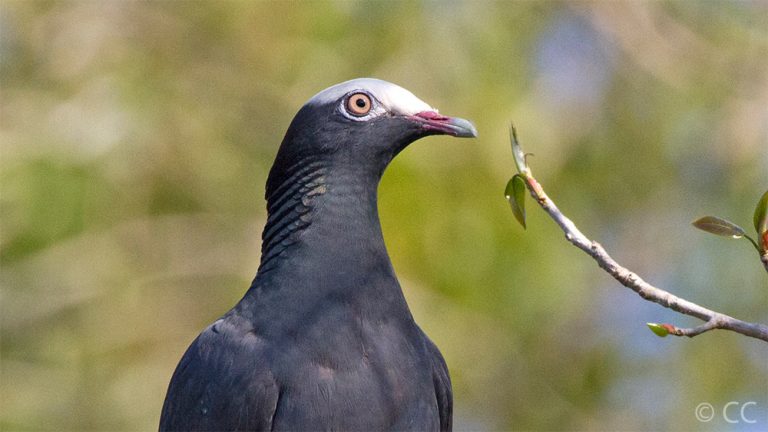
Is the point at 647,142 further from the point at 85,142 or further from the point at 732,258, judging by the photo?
the point at 85,142

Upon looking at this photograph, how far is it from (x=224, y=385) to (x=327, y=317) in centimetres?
45

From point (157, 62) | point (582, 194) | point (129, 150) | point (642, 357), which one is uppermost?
point (157, 62)

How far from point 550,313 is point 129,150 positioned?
4137 mm

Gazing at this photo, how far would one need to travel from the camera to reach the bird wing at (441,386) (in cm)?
500

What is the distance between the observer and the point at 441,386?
16.5 ft

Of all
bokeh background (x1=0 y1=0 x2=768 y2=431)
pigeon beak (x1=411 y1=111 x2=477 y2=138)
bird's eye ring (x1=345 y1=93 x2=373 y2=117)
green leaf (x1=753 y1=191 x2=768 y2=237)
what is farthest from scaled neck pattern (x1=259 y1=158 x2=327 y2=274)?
bokeh background (x1=0 y1=0 x2=768 y2=431)

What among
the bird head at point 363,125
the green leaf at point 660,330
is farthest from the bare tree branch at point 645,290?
the bird head at point 363,125

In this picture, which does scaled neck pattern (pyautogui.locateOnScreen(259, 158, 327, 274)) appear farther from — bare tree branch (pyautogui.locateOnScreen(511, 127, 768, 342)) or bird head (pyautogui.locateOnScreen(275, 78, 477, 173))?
bare tree branch (pyautogui.locateOnScreen(511, 127, 768, 342))

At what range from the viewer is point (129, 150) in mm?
11859

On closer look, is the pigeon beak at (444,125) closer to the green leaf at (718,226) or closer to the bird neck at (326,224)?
the bird neck at (326,224)

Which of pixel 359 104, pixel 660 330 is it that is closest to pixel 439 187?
pixel 359 104

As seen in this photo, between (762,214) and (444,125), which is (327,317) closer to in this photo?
(444,125)

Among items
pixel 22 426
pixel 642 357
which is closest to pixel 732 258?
pixel 642 357
